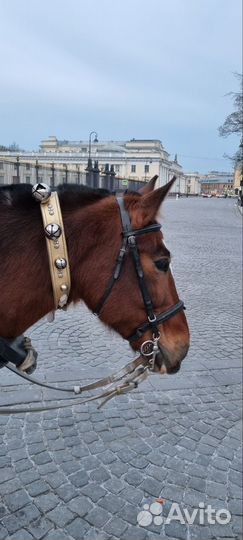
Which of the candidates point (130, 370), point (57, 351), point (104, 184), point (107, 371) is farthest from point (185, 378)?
point (104, 184)

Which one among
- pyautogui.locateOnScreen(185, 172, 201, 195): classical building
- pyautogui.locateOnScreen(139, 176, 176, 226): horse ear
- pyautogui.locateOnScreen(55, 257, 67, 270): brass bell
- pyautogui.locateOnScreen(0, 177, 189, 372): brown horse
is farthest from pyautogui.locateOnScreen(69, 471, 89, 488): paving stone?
pyautogui.locateOnScreen(185, 172, 201, 195): classical building

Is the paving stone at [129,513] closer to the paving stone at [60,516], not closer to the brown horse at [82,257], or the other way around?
the paving stone at [60,516]

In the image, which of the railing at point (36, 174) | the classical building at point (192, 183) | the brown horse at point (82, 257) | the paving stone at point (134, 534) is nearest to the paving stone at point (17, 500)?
the paving stone at point (134, 534)

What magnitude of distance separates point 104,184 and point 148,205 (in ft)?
79.9

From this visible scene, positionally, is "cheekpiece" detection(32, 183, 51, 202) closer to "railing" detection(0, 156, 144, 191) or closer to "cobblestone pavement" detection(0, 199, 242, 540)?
"cobblestone pavement" detection(0, 199, 242, 540)

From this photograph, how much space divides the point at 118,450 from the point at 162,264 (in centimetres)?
205

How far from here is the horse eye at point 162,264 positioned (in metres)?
1.70

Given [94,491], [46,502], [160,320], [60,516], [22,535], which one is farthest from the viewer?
[94,491]

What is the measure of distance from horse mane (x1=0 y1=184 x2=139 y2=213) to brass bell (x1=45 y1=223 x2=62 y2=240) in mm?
159

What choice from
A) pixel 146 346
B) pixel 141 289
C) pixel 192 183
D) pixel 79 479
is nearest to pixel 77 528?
pixel 79 479

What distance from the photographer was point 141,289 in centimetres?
168

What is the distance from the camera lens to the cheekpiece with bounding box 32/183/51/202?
157 cm

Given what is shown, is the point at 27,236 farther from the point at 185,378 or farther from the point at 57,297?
the point at 185,378

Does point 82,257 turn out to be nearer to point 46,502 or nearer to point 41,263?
point 41,263
